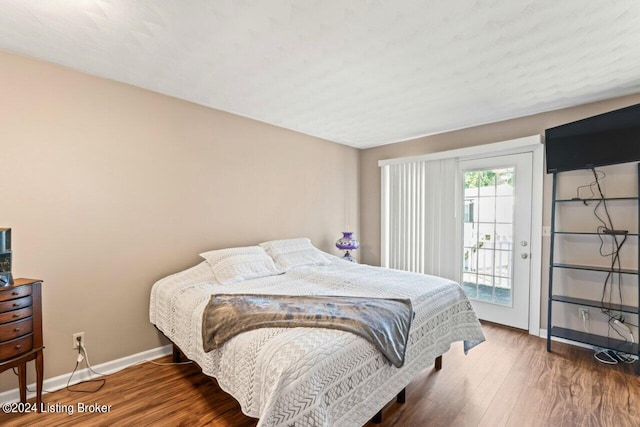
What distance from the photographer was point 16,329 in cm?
172

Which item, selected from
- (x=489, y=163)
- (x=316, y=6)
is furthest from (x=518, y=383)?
(x=316, y=6)

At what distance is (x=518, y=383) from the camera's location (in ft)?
7.17

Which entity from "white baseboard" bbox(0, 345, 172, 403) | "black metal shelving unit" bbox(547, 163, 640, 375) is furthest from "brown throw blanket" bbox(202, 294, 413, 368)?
"black metal shelving unit" bbox(547, 163, 640, 375)

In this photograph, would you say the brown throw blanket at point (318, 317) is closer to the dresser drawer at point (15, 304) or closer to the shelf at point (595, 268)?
the dresser drawer at point (15, 304)

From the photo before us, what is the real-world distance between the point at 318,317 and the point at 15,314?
71.9 inches

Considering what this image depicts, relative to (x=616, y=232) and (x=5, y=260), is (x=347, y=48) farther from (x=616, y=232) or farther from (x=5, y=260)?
(x=616, y=232)

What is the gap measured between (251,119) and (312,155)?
1011 mm

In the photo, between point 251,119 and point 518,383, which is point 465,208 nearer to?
point 518,383

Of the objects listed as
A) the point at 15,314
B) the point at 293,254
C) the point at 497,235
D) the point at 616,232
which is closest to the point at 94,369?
the point at 15,314

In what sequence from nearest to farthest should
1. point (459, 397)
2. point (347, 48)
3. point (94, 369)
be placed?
point (347, 48), point (459, 397), point (94, 369)

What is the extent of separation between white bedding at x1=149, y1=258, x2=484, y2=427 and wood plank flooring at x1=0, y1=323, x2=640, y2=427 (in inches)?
10.9

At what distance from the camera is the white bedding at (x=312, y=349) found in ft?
4.04

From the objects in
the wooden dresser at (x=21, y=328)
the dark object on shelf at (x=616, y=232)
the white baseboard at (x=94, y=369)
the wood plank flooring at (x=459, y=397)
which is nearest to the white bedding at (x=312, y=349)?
the wood plank flooring at (x=459, y=397)

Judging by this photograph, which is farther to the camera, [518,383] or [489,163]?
[489,163]
